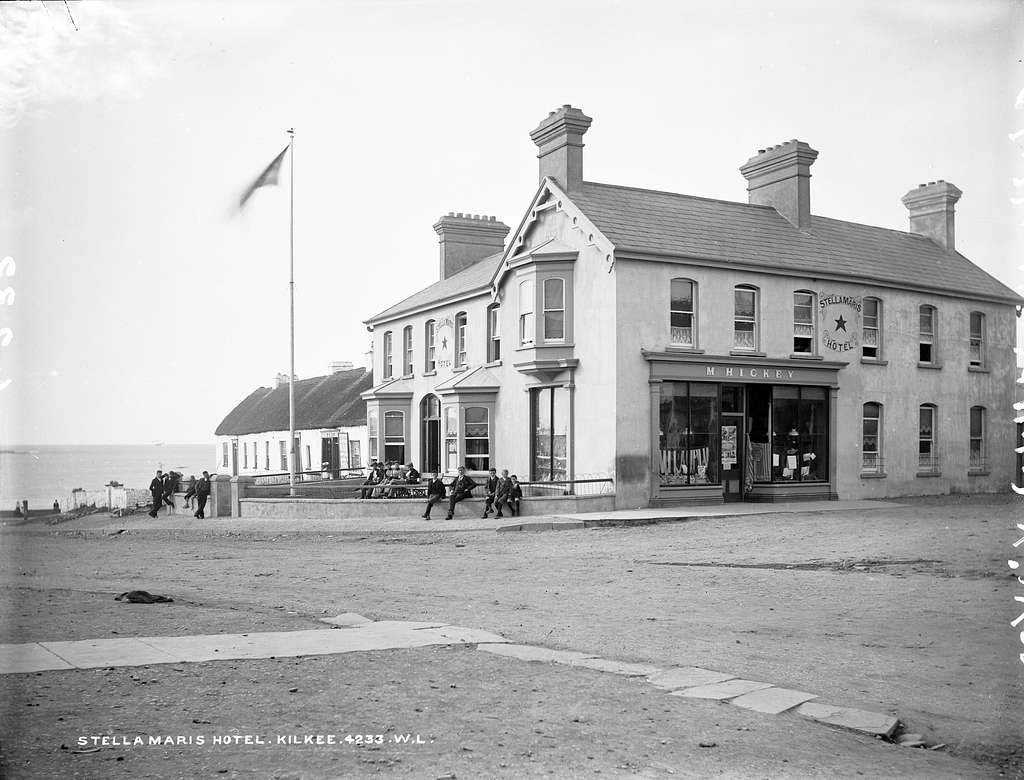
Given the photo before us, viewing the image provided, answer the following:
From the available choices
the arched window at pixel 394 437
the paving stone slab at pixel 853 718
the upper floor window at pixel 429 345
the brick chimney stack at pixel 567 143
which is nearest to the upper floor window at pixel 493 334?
the upper floor window at pixel 429 345

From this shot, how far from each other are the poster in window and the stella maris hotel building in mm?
47

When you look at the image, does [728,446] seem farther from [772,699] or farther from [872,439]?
[772,699]

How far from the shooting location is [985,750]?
662 centimetres

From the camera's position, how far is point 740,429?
27406mm

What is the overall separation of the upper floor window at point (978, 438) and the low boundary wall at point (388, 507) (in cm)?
1424

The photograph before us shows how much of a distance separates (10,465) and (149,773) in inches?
72.0

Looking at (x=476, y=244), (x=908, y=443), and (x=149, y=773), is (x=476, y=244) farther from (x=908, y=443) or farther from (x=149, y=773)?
(x=149, y=773)

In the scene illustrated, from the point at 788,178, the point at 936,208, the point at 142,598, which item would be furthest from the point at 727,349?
the point at 142,598

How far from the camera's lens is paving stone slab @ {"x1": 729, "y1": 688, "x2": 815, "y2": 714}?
7070 mm

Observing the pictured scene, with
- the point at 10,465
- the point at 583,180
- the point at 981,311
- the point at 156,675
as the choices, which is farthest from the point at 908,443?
the point at 10,465

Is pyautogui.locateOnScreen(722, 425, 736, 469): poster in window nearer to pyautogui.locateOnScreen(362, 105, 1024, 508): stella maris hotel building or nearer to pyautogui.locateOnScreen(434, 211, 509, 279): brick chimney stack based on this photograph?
pyautogui.locateOnScreen(362, 105, 1024, 508): stella maris hotel building

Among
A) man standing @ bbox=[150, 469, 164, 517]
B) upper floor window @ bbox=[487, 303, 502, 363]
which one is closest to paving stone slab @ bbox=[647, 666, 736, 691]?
upper floor window @ bbox=[487, 303, 502, 363]

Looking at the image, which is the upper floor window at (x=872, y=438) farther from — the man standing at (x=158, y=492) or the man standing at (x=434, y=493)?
the man standing at (x=158, y=492)

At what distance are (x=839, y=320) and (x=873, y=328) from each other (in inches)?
63.7
